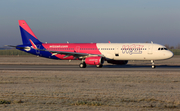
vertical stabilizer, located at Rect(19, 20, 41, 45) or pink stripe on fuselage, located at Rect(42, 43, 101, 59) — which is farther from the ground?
vertical stabilizer, located at Rect(19, 20, 41, 45)

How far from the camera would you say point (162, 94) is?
13.6m

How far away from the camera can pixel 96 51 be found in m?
37.4

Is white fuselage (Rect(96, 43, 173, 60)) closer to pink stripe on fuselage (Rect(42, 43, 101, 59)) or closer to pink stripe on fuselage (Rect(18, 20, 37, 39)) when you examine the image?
pink stripe on fuselage (Rect(42, 43, 101, 59))

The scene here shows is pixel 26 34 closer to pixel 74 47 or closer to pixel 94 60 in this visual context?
pixel 74 47

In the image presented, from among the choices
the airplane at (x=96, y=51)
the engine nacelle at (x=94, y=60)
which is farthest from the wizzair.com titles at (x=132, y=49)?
the engine nacelle at (x=94, y=60)

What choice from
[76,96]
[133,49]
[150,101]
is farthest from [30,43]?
[150,101]

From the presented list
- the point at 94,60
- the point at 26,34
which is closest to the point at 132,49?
the point at 94,60

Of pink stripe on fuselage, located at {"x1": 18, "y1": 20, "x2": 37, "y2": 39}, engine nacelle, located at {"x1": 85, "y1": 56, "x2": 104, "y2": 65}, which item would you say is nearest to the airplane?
engine nacelle, located at {"x1": 85, "y1": 56, "x2": 104, "y2": 65}

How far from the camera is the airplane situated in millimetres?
34938

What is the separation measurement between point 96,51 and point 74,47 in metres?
3.95

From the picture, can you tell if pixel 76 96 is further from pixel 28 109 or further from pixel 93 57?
pixel 93 57

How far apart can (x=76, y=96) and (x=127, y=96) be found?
2788 mm

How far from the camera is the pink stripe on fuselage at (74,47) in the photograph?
37.7 meters

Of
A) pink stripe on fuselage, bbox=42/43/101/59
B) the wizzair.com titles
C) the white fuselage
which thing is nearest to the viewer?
the white fuselage
